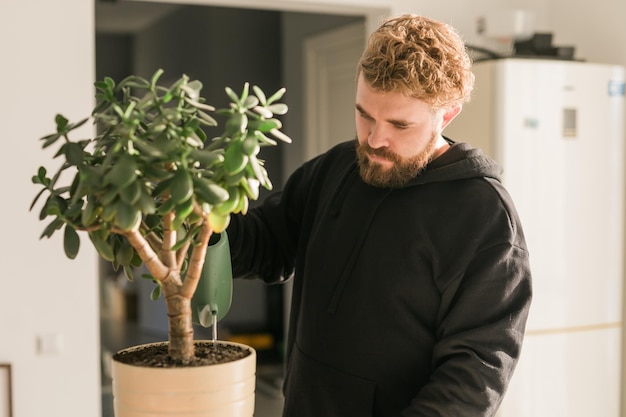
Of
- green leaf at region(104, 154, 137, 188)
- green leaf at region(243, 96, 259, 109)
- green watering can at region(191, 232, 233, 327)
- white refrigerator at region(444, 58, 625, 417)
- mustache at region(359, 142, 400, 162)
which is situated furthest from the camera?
white refrigerator at region(444, 58, 625, 417)

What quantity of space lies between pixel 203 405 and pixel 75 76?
6.89 feet

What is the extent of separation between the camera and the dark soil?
47.1 inches

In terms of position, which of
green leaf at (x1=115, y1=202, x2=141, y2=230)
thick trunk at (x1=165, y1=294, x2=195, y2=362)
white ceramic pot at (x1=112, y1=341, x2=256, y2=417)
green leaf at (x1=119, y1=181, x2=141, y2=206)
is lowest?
white ceramic pot at (x1=112, y1=341, x2=256, y2=417)

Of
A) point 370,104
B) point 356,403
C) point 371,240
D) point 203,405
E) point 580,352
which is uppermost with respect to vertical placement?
point 370,104

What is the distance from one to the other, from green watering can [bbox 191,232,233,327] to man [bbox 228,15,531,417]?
0.27 meters

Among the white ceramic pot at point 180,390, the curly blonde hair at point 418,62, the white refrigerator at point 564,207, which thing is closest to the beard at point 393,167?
the curly blonde hair at point 418,62

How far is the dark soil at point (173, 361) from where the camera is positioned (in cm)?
120

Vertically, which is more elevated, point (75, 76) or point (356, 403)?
point (75, 76)

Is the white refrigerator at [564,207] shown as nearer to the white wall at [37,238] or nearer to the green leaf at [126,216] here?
the white wall at [37,238]

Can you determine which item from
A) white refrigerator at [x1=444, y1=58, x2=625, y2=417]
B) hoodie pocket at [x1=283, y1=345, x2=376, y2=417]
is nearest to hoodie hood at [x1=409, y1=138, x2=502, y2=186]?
hoodie pocket at [x1=283, y1=345, x2=376, y2=417]

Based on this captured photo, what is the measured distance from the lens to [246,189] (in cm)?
116

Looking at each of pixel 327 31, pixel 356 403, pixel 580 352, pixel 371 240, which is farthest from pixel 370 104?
pixel 327 31

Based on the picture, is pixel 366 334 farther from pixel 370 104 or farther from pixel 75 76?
pixel 75 76

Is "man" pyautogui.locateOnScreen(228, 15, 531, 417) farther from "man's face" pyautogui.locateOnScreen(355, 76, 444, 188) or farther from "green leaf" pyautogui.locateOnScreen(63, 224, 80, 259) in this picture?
"green leaf" pyautogui.locateOnScreen(63, 224, 80, 259)
